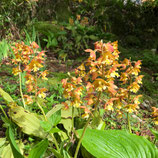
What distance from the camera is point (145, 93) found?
10.8 feet

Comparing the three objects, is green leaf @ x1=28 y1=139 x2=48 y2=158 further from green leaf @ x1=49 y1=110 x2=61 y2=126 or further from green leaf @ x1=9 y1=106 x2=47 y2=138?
green leaf @ x1=9 y1=106 x2=47 y2=138

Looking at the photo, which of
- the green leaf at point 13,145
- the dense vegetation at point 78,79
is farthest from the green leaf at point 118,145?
the green leaf at point 13,145

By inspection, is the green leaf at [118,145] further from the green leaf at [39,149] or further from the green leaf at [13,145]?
the green leaf at [13,145]

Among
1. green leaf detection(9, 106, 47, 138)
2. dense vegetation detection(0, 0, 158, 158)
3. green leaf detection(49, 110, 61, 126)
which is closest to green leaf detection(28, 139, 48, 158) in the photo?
dense vegetation detection(0, 0, 158, 158)

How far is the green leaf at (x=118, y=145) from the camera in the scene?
4.22 feet

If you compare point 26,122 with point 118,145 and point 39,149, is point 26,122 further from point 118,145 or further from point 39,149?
point 118,145

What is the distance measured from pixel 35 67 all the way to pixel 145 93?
95.4 inches

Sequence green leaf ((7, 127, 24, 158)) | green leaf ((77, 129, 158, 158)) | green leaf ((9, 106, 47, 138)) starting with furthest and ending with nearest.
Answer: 1. green leaf ((9, 106, 47, 138))
2. green leaf ((77, 129, 158, 158))
3. green leaf ((7, 127, 24, 158))

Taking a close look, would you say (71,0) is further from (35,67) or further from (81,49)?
(35,67)

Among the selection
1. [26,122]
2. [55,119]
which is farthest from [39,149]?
[26,122]

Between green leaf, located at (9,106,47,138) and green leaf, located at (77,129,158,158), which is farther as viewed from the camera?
green leaf, located at (9,106,47,138)

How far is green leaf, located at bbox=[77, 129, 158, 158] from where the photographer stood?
1.29 meters

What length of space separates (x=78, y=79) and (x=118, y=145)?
574mm

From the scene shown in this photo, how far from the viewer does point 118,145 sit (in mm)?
1327
